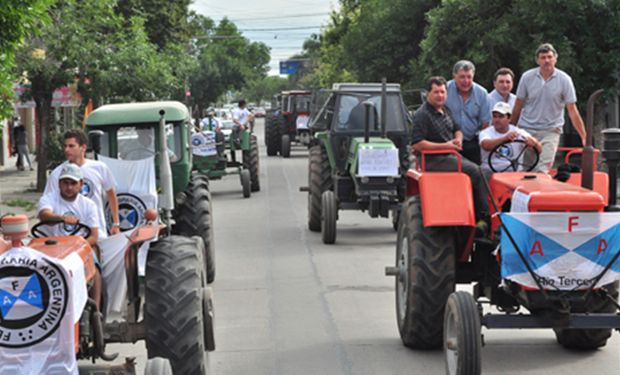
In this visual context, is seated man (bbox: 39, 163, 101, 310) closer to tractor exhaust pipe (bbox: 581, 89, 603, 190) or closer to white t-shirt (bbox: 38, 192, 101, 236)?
white t-shirt (bbox: 38, 192, 101, 236)

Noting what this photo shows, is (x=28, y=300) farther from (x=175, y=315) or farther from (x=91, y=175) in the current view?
(x=91, y=175)

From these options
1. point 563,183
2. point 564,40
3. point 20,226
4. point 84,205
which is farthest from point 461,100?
point 564,40

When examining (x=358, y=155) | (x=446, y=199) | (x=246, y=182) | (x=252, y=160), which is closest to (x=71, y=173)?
(x=446, y=199)

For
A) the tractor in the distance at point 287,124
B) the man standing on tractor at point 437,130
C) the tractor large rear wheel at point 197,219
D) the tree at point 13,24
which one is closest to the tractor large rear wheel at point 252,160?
the tractor large rear wheel at point 197,219

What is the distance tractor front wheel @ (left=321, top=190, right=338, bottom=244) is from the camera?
17031mm

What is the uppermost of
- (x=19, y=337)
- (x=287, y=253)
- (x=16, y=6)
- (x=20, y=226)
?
(x=16, y=6)

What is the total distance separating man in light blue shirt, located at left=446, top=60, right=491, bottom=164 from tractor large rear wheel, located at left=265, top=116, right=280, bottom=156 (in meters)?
31.8

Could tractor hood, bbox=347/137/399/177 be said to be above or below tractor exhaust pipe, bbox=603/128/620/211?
below

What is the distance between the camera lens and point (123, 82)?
2855 centimetres

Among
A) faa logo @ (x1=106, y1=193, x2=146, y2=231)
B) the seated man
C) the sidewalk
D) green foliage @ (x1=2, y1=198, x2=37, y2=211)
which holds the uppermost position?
the seated man

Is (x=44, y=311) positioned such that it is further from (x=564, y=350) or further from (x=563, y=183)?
(x=564, y=350)

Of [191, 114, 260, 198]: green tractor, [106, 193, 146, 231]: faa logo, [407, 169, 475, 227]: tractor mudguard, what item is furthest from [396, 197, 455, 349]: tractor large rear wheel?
[191, 114, 260, 198]: green tractor

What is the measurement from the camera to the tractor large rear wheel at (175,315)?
749 cm

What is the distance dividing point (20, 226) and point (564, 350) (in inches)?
204
